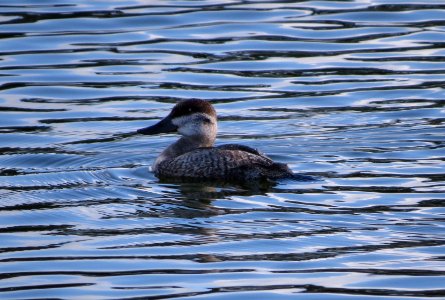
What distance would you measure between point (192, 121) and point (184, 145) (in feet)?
0.87

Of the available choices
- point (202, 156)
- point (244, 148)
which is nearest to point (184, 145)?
point (202, 156)

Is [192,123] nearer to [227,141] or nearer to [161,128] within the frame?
[161,128]

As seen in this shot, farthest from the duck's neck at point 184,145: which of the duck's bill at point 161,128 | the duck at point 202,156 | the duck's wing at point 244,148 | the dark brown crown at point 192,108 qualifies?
the duck's wing at point 244,148

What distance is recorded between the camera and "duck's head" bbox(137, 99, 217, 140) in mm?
12852

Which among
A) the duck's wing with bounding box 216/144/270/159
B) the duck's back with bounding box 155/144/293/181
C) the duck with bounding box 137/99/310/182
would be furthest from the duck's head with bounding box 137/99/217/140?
the duck's wing with bounding box 216/144/270/159

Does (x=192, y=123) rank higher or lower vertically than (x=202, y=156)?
higher

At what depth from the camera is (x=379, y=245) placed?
9.45 m

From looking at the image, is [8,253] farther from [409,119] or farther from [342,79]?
[342,79]

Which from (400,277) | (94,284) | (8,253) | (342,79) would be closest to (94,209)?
(8,253)

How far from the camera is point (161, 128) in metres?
13.1

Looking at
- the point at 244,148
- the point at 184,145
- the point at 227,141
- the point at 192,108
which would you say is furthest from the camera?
the point at 227,141

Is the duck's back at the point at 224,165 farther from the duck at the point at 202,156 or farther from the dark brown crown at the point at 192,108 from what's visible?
the dark brown crown at the point at 192,108

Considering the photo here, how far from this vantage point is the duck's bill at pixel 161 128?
13.1 meters

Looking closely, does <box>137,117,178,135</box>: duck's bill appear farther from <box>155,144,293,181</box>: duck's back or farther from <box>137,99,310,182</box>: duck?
<box>155,144,293,181</box>: duck's back
